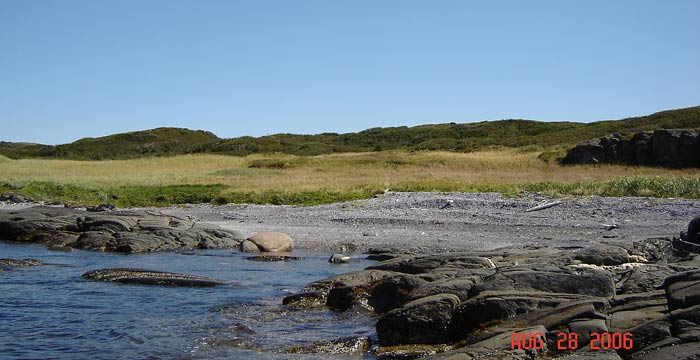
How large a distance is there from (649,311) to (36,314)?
36.1ft

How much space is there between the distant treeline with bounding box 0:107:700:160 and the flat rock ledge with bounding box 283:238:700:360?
5792cm

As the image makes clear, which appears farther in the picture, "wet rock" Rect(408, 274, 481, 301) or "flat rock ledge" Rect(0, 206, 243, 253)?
"flat rock ledge" Rect(0, 206, 243, 253)

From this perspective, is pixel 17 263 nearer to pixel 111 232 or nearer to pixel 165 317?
pixel 111 232

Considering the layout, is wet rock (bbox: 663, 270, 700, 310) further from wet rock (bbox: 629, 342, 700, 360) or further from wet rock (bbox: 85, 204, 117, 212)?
wet rock (bbox: 85, 204, 117, 212)

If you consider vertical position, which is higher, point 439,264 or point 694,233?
point 694,233

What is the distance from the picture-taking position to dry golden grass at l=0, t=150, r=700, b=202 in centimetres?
3925

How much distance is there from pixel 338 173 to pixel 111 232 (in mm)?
29520

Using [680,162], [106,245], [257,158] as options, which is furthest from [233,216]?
[257,158]

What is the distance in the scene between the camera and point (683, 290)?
27.1 feet

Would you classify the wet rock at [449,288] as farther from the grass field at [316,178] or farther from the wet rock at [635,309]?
the grass field at [316,178]

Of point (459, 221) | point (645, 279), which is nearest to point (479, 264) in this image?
point (645, 279)

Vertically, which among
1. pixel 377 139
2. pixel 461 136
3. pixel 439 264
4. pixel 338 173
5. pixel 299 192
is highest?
pixel 377 139

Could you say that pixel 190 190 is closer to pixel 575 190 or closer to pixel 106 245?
pixel 106 245

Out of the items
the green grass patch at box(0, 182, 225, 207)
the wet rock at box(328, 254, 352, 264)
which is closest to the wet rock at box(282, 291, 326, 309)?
the wet rock at box(328, 254, 352, 264)
